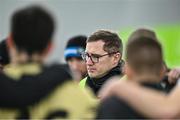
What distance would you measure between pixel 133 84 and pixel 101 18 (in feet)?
68.1

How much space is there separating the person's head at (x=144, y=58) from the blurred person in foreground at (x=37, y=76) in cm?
29

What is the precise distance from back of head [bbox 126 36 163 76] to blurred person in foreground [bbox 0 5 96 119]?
0.31m

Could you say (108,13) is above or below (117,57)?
below

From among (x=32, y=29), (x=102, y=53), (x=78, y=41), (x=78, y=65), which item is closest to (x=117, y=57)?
(x=102, y=53)

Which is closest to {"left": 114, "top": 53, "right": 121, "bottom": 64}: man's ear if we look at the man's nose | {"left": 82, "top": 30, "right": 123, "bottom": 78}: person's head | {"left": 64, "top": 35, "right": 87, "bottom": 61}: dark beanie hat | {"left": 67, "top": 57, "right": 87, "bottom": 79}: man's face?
{"left": 82, "top": 30, "right": 123, "bottom": 78}: person's head

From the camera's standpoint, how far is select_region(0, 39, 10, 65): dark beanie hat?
4.80m

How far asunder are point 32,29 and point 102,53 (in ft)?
8.98

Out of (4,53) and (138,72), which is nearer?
(138,72)

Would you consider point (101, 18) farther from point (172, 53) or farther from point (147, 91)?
point (147, 91)

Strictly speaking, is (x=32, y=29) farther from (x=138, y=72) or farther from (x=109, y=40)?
(x=109, y=40)

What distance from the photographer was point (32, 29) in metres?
3.78

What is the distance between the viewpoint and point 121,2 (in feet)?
78.9

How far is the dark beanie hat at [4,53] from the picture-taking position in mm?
4796

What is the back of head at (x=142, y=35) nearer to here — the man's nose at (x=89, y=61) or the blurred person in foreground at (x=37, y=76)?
the blurred person in foreground at (x=37, y=76)
